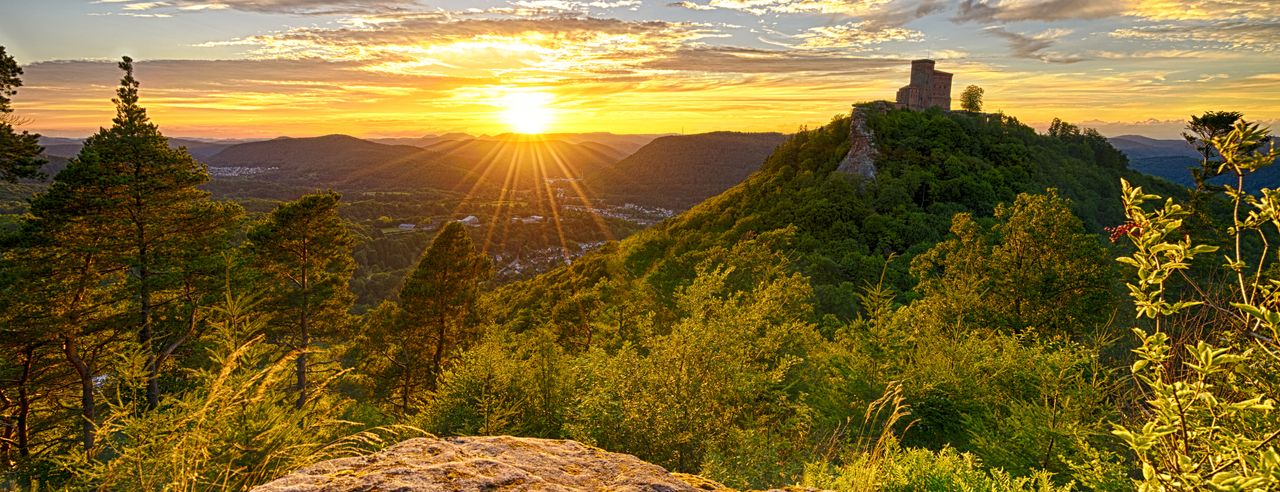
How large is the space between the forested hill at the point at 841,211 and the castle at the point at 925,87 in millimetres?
18019

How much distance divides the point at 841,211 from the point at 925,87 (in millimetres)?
53196

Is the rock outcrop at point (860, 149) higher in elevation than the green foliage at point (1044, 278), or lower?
higher

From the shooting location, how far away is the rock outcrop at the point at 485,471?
4031 millimetres

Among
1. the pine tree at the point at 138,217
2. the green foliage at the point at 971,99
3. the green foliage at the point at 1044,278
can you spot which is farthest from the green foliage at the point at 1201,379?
the green foliage at the point at 971,99

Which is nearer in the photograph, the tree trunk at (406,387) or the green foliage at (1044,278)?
the green foliage at (1044,278)

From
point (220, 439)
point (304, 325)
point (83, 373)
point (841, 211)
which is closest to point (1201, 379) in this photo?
point (220, 439)

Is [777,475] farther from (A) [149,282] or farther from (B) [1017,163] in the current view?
(B) [1017,163]

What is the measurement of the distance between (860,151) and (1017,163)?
49.9ft

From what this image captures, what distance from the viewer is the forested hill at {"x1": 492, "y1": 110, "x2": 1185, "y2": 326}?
3344cm

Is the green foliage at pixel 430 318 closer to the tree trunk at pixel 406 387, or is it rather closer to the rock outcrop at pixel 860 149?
the tree trunk at pixel 406 387

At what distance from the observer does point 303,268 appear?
24938 mm

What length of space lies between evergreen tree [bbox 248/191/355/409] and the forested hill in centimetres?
1121

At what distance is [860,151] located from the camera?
55688mm

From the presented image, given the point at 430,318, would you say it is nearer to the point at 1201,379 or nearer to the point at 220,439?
the point at 220,439
